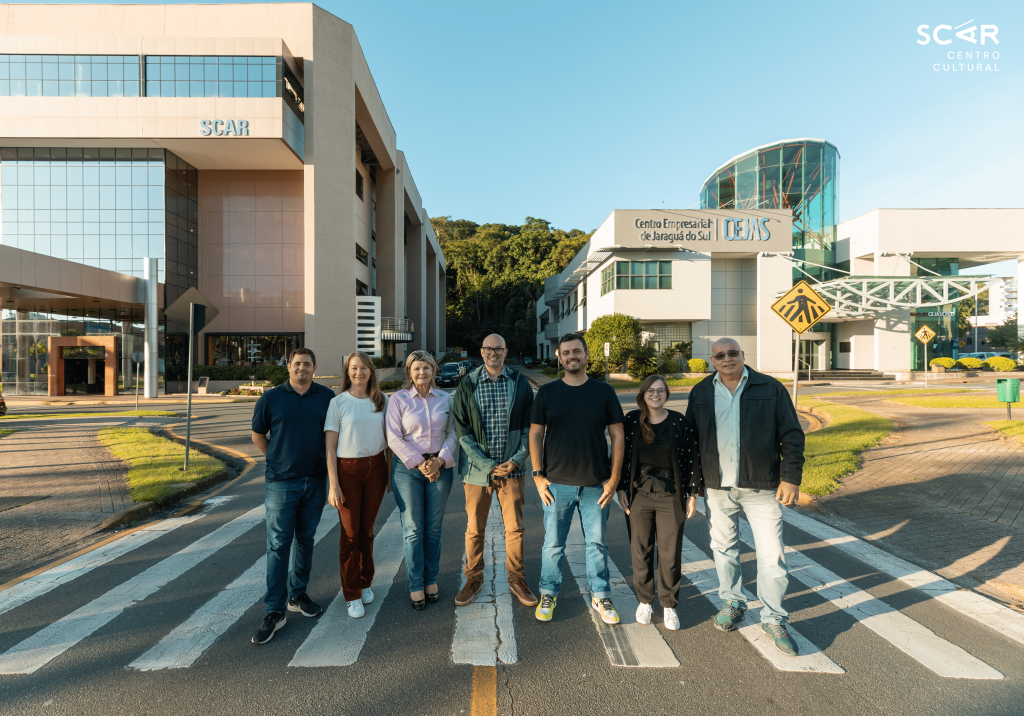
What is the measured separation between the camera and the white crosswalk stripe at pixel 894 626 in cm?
323

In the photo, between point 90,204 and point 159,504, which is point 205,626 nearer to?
point 159,504

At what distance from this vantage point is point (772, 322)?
1347 inches

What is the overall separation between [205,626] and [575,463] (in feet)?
9.56

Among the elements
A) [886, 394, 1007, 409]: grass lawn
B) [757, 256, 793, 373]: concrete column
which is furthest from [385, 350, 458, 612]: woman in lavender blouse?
[757, 256, 793, 373]: concrete column

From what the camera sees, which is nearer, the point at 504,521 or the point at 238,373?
the point at 504,521

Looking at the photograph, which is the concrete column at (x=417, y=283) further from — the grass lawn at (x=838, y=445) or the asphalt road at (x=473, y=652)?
the asphalt road at (x=473, y=652)

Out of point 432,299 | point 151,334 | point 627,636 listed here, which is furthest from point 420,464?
point 432,299

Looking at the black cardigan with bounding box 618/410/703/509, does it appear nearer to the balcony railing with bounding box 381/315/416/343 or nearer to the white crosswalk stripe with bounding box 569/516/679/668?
the white crosswalk stripe with bounding box 569/516/679/668

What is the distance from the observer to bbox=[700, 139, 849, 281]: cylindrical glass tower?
3819 centimetres

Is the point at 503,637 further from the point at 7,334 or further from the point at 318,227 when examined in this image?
the point at 7,334

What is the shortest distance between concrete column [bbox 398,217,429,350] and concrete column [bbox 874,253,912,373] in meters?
37.8

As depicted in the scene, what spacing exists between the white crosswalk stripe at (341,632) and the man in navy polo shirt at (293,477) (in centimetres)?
19

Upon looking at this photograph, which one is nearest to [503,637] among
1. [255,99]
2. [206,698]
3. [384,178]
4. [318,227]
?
[206,698]

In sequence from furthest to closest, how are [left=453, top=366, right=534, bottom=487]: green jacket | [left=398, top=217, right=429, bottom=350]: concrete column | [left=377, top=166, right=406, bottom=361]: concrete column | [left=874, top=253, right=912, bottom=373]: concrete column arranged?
[left=398, top=217, right=429, bottom=350]: concrete column
[left=377, top=166, right=406, bottom=361]: concrete column
[left=874, top=253, right=912, bottom=373]: concrete column
[left=453, top=366, right=534, bottom=487]: green jacket
